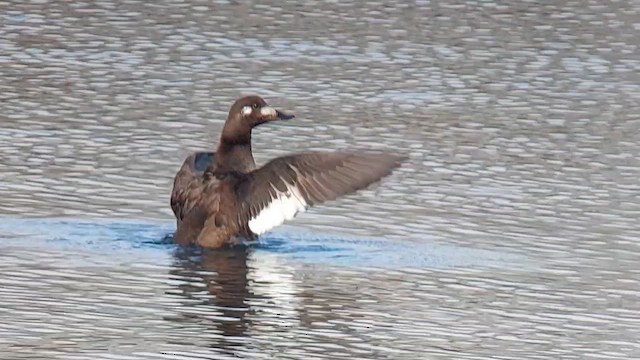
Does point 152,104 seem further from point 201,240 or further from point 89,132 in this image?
point 201,240

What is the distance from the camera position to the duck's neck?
1138cm

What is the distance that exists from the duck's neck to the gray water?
0.44 metres

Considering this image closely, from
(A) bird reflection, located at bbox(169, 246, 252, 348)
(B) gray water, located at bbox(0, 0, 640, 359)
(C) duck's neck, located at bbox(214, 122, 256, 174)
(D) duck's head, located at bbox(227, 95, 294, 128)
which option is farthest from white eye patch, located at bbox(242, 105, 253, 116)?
(A) bird reflection, located at bbox(169, 246, 252, 348)

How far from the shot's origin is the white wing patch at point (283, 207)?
1092cm

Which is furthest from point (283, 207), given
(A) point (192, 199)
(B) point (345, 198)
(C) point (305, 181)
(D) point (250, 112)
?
(B) point (345, 198)

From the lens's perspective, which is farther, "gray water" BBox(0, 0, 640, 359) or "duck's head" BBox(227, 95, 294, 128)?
"duck's head" BBox(227, 95, 294, 128)

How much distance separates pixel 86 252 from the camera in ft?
34.4

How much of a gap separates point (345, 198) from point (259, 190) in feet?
3.83

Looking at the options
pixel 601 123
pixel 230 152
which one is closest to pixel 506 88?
pixel 601 123

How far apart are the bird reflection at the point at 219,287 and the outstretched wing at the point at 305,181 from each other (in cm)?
23

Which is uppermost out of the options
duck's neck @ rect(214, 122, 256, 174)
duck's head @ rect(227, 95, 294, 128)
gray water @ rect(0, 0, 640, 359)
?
duck's head @ rect(227, 95, 294, 128)

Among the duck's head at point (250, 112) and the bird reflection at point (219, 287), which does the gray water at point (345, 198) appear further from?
the duck's head at point (250, 112)

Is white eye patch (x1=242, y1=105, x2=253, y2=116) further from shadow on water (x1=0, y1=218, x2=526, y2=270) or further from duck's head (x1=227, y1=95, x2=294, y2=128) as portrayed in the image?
shadow on water (x1=0, y1=218, x2=526, y2=270)

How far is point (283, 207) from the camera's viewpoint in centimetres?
1095
